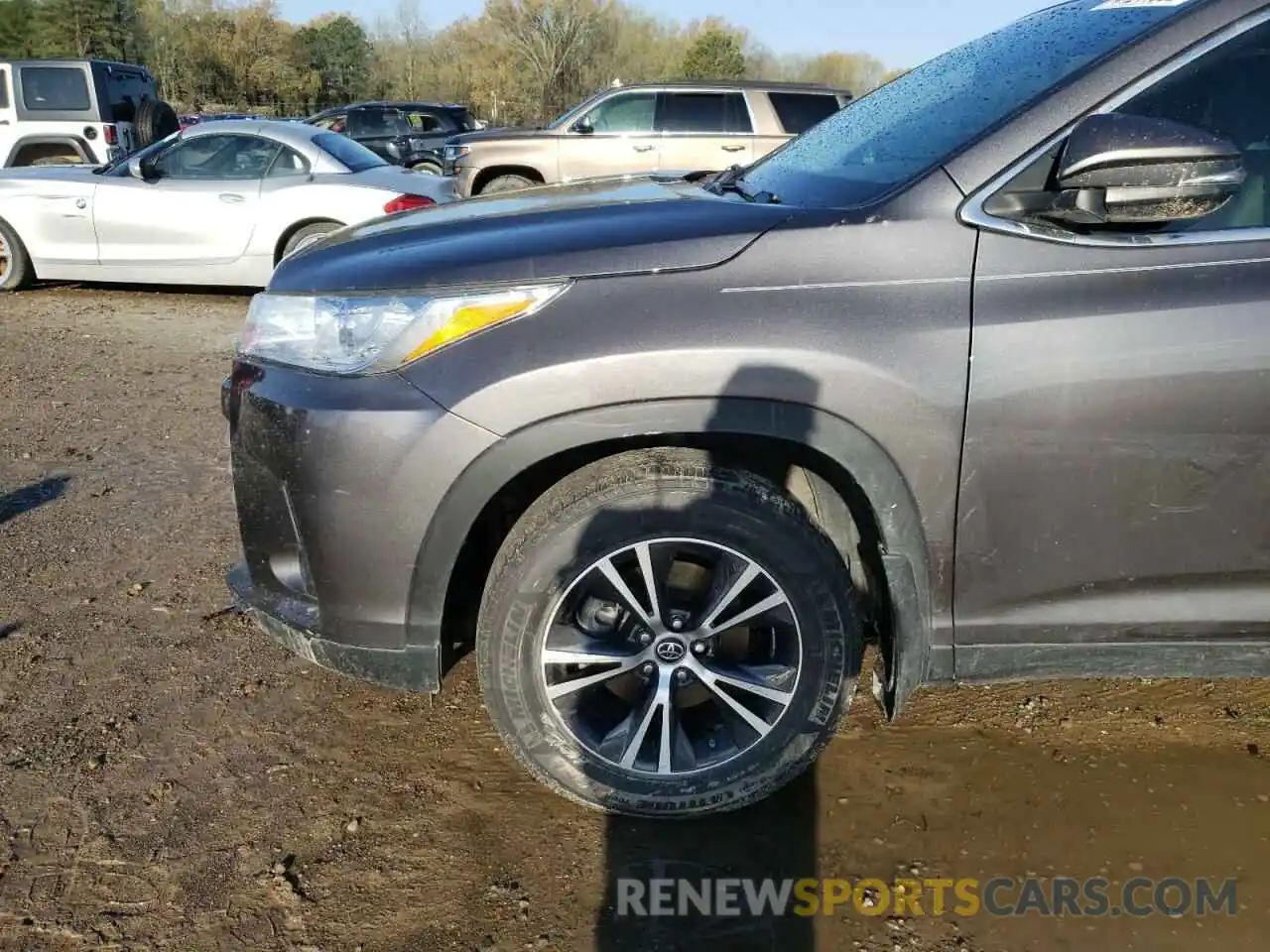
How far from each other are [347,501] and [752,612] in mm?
941

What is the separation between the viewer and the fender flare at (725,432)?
86.0 inches

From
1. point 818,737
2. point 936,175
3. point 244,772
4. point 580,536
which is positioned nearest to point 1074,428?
point 936,175

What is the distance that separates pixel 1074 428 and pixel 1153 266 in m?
0.38

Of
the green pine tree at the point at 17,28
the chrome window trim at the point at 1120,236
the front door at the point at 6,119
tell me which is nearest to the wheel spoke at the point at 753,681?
the chrome window trim at the point at 1120,236

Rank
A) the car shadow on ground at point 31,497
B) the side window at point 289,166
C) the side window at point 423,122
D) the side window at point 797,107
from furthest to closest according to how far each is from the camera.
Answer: the side window at point 423,122
the side window at point 797,107
the side window at point 289,166
the car shadow on ground at point 31,497

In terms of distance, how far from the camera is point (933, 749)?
2816 mm

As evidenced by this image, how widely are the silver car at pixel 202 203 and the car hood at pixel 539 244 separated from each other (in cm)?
589

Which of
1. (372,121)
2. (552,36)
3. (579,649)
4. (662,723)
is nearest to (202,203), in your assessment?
(579,649)

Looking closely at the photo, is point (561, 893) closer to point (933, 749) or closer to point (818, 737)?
point (818, 737)

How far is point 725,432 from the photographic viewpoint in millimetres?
2223

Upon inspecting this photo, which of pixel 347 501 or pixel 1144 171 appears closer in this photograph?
pixel 1144 171

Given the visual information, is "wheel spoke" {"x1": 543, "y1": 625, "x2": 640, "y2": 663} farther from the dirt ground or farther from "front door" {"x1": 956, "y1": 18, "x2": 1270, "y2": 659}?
"front door" {"x1": 956, "y1": 18, "x2": 1270, "y2": 659}

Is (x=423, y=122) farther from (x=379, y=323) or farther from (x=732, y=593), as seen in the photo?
(x=732, y=593)

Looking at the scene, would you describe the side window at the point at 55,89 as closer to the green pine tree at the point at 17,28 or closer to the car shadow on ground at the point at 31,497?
the car shadow on ground at the point at 31,497
